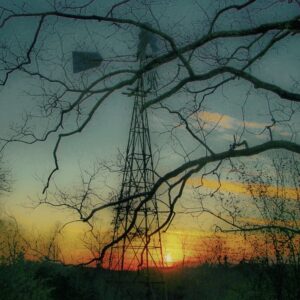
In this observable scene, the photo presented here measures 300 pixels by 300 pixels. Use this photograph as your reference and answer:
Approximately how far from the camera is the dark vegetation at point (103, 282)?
50.4 feet

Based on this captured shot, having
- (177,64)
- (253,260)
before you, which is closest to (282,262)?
(253,260)

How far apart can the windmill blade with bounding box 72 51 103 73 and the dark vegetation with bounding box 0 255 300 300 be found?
3752 millimetres

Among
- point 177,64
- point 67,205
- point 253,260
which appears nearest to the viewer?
point 177,64

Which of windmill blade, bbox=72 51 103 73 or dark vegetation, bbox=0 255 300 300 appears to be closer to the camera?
windmill blade, bbox=72 51 103 73

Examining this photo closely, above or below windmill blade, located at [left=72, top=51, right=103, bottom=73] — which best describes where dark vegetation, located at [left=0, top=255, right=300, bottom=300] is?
below

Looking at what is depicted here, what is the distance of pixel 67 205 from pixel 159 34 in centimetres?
324

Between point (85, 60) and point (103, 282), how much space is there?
18.3 meters

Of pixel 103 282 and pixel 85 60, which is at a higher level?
pixel 85 60

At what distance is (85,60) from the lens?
913 centimetres

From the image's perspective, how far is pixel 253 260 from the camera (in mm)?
17094

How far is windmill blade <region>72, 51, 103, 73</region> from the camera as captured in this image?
Answer: 8.92 meters

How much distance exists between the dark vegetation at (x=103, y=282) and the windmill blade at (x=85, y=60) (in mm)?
3752

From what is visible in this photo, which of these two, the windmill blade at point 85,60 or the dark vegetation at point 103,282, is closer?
the windmill blade at point 85,60

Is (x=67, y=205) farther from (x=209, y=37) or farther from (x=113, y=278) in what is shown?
(x=113, y=278)
